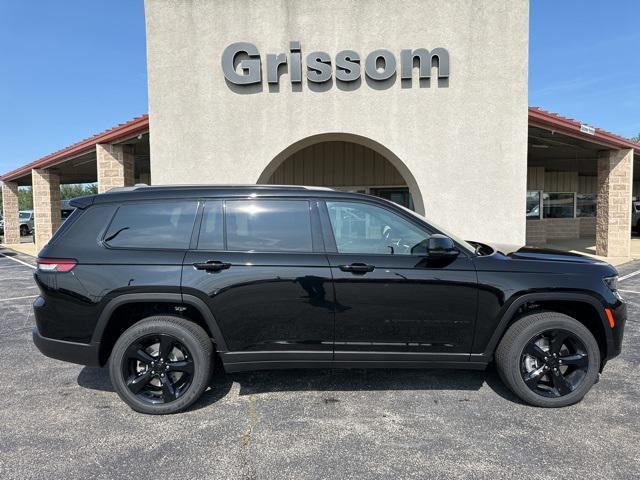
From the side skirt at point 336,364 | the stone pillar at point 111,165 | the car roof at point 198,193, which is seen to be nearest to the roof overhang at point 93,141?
the stone pillar at point 111,165

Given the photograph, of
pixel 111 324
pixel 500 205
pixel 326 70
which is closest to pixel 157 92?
pixel 326 70

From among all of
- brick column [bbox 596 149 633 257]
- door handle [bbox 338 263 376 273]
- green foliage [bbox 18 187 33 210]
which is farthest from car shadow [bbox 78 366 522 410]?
green foliage [bbox 18 187 33 210]

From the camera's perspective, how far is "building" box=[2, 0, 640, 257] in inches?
332

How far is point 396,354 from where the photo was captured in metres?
3.44

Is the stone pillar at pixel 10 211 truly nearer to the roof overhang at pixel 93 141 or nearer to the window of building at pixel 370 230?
the roof overhang at pixel 93 141

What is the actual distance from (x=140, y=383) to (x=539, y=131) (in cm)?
1047

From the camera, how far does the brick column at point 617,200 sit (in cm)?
→ 1145

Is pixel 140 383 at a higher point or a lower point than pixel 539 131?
lower

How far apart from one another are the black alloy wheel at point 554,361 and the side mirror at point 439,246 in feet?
3.40

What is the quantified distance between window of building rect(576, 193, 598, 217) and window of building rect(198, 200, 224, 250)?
19.7 m

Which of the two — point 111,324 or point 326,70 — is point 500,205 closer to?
point 326,70

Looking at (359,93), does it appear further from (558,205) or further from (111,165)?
(558,205)

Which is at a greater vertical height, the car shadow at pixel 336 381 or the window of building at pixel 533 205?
the window of building at pixel 533 205

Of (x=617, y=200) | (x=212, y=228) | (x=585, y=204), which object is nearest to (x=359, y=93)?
(x=212, y=228)
